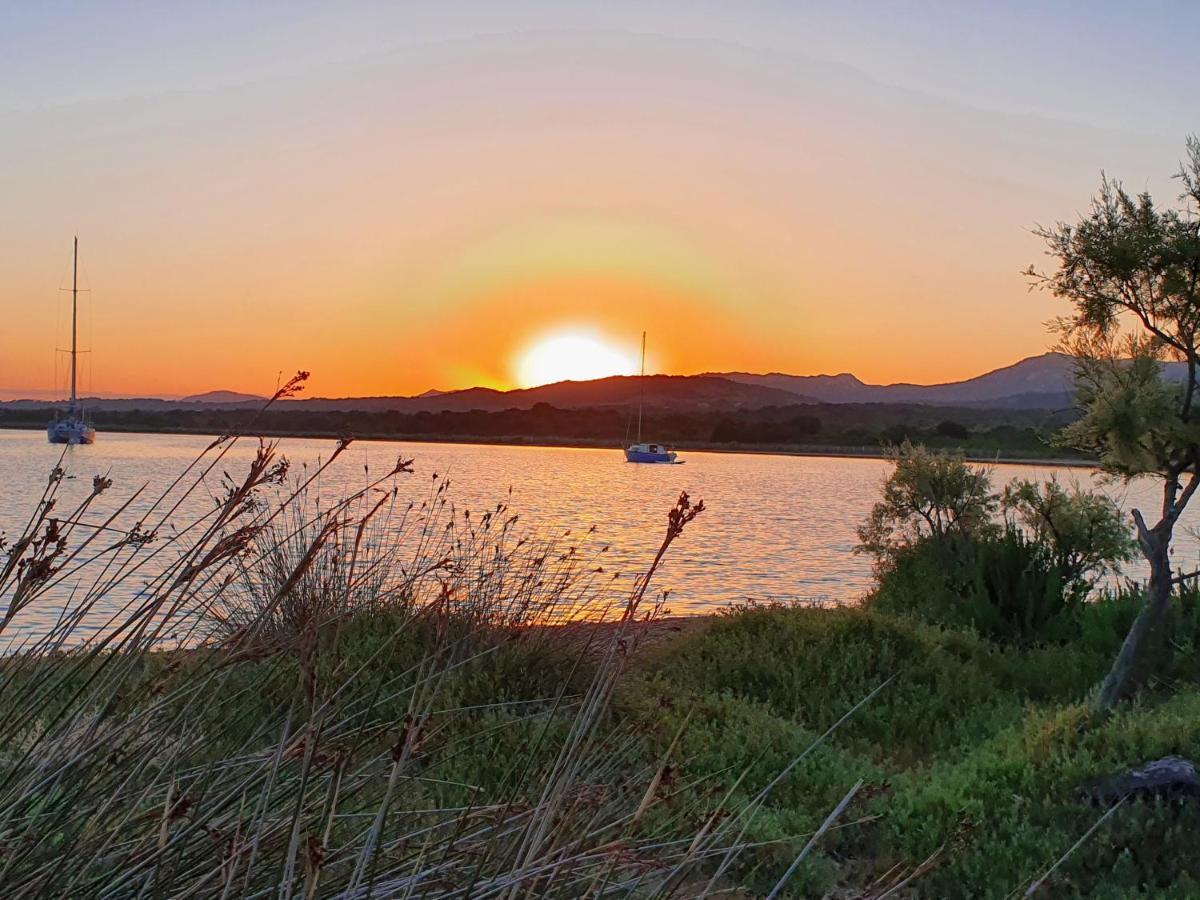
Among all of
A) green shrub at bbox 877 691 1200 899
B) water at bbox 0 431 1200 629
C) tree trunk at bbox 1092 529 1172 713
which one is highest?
tree trunk at bbox 1092 529 1172 713

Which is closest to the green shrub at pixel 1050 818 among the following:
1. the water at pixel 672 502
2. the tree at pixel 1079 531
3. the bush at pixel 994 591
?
the water at pixel 672 502

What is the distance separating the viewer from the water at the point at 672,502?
55.4ft

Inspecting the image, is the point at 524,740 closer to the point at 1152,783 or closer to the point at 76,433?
the point at 1152,783

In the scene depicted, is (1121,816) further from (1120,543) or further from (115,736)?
(1120,543)

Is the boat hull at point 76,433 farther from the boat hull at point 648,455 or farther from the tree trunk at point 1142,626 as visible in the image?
the tree trunk at point 1142,626

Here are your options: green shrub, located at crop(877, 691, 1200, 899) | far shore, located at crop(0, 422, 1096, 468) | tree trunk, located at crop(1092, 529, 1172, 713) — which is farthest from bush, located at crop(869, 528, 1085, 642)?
far shore, located at crop(0, 422, 1096, 468)

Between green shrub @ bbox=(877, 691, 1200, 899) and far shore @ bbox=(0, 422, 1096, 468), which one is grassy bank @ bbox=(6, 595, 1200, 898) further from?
far shore @ bbox=(0, 422, 1096, 468)

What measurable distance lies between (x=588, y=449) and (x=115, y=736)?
101m

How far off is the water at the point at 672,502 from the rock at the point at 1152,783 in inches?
93.8

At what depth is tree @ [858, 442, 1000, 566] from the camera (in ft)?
42.0

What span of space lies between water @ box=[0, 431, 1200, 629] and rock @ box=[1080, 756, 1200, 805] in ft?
7.82

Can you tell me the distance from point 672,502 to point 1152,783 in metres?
30.7

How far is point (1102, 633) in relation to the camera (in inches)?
395

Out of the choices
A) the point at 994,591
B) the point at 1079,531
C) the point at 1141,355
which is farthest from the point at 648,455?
the point at 1141,355
